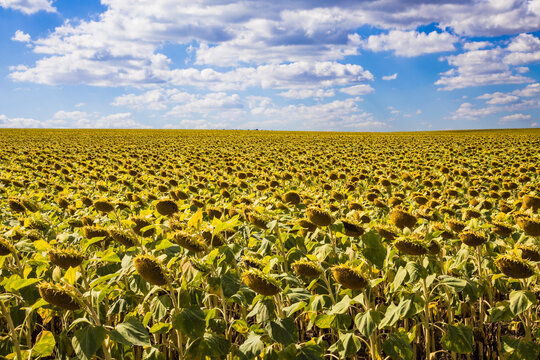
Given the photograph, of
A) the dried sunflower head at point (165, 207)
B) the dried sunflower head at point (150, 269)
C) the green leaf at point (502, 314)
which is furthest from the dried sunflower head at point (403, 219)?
the dried sunflower head at point (165, 207)

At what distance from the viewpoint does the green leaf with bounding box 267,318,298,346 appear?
2307mm

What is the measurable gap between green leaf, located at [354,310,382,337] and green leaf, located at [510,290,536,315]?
91cm

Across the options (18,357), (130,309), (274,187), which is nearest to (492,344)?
(130,309)

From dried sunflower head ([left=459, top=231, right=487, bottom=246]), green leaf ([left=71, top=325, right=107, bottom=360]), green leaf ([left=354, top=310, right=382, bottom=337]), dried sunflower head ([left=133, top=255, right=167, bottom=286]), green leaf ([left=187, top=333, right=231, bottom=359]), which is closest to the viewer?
green leaf ([left=71, top=325, right=107, bottom=360])

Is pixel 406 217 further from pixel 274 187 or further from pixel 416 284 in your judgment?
pixel 274 187

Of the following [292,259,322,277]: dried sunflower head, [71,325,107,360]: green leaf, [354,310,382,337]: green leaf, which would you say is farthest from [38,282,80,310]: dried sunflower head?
[354,310,382,337]: green leaf

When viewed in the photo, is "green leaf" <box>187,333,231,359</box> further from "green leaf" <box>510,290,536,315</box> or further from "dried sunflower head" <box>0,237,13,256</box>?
"green leaf" <box>510,290,536,315</box>

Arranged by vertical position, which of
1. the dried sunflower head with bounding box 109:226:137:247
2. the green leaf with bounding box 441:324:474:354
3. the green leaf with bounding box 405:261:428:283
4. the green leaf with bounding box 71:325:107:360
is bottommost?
the green leaf with bounding box 441:324:474:354

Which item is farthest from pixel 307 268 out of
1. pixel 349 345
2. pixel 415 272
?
pixel 415 272

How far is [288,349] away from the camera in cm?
240

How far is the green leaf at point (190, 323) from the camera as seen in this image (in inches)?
89.5

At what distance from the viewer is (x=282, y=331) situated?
2.34 m

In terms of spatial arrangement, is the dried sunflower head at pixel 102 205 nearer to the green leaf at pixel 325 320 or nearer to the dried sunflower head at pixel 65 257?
the dried sunflower head at pixel 65 257

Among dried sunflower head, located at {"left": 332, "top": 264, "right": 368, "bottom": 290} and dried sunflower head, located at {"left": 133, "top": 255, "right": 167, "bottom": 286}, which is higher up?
dried sunflower head, located at {"left": 133, "top": 255, "right": 167, "bottom": 286}
